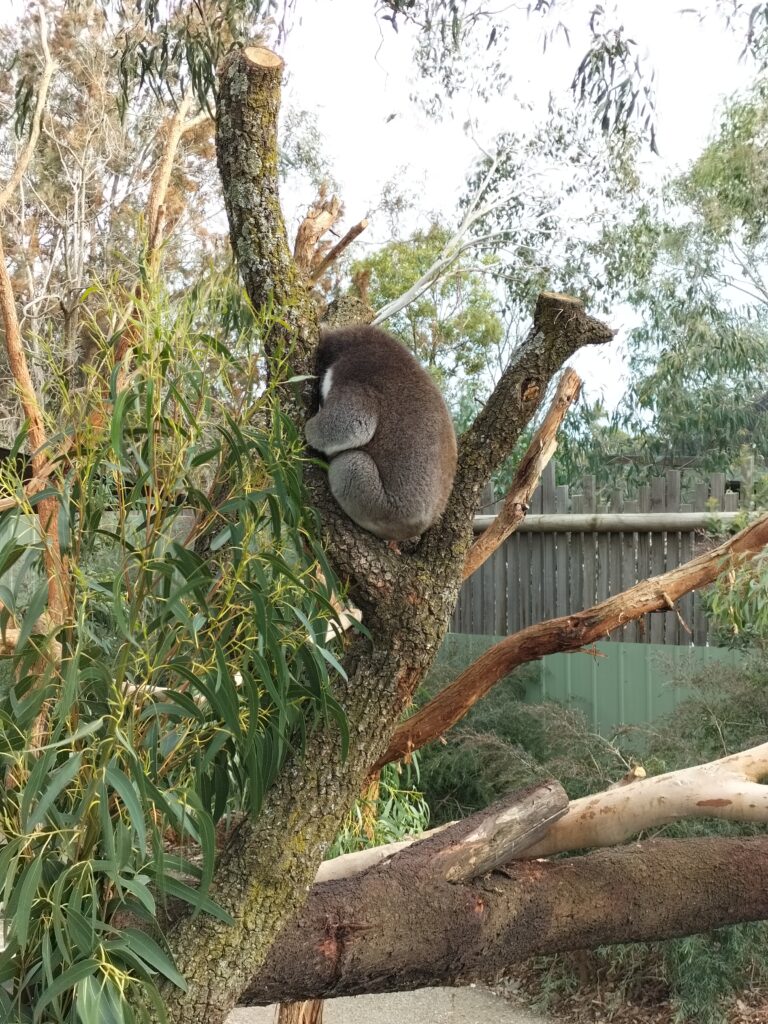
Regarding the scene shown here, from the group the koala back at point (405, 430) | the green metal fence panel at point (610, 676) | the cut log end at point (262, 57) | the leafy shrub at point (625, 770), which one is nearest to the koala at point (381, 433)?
the koala back at point (405, 430)

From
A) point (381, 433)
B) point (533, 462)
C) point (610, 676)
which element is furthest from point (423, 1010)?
point (381, 433)

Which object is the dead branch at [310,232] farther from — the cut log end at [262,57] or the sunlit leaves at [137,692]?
the sunlit leaves at [137,692]

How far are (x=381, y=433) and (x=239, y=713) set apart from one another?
→ 3.46 feet

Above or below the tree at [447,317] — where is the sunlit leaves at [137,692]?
below

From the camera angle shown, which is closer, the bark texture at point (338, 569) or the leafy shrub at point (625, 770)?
the bark texture at point (338, 569)

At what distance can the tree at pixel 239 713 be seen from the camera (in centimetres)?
141

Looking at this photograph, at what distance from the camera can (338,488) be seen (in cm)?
230

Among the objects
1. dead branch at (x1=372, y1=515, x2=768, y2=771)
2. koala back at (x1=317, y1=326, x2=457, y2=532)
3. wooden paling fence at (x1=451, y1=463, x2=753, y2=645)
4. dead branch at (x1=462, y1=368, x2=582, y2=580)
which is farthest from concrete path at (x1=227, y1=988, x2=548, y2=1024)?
koala back at (x1=317, y1=326, x2=457, y2=532)

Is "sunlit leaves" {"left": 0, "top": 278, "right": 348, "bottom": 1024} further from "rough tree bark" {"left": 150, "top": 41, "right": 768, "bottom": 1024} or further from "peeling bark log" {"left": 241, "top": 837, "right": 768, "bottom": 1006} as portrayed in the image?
"peeling bark log" {"left": 241, "top": 837, "right": 768, "bottom": 1006}

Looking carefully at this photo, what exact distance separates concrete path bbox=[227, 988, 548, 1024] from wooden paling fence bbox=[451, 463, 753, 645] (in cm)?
184

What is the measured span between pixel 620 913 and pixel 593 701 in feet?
11.5

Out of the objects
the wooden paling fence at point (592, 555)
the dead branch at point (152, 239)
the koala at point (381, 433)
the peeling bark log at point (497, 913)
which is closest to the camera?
the dead branch at point (152, 239)

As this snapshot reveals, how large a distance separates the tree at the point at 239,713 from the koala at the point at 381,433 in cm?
29

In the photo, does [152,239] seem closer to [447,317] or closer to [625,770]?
[625,770]
